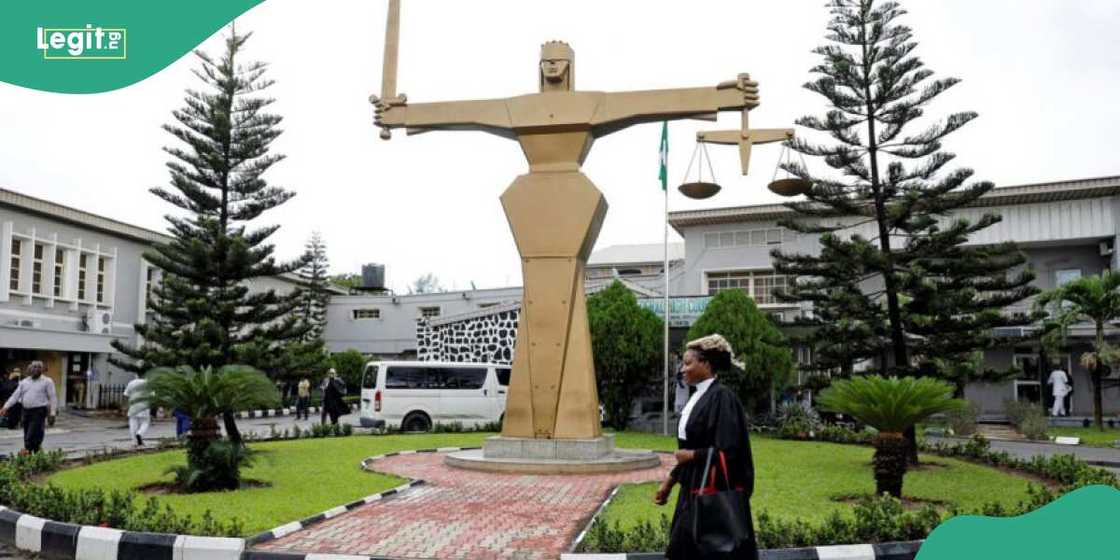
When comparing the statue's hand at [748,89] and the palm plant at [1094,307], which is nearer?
the statue's hand at [748,89]

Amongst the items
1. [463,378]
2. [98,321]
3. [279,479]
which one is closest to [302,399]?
[98,321]

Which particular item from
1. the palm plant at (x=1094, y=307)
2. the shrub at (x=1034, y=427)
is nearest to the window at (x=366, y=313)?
the palm plant at (x=1094, y=307)

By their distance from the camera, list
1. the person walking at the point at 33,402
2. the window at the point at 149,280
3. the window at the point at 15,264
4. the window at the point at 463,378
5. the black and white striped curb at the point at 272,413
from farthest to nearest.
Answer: the window at the point at 149,280 → the black and white striped curb at the point at 272,413 → the window at the point at 15,264 → the window at the point at 463,378 → the person walking at the point at 33,402

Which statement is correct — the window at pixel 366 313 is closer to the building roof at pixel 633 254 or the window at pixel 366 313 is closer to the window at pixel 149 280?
the building roof at pixel 633 254

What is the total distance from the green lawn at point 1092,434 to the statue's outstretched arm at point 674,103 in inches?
361

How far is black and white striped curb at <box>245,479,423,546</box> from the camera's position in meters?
5.84

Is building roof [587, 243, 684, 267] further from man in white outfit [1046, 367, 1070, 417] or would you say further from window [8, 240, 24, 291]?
window [8, 240, 24, 291]

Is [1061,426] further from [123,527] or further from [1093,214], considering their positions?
[123,527]

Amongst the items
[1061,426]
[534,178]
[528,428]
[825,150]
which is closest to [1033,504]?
[528,428]

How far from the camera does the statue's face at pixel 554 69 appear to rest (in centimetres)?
1057

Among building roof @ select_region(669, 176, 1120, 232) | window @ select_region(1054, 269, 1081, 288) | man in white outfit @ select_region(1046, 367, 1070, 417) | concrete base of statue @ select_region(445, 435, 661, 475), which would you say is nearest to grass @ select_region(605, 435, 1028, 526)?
concrete base of statue @ select_region(445, 435, 661, 475)

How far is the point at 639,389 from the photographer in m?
17.8

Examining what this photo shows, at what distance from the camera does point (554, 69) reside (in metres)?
10.6

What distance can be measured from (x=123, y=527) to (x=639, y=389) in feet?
41.5
